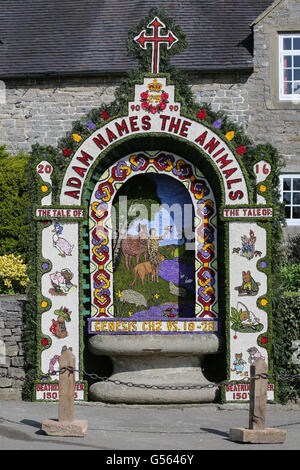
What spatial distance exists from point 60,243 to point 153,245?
131cm

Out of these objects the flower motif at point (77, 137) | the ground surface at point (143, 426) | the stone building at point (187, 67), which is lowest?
the ground surface at point (143, 426)

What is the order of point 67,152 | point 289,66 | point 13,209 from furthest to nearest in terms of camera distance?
point 289,66 < point 13,209 < point 67,152

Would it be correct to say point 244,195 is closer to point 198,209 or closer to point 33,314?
point 198,209

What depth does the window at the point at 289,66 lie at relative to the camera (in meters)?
17.8

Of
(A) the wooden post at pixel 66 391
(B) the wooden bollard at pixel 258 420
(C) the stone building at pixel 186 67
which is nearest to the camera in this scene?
(B) the wooden bollard at pixel 258 420

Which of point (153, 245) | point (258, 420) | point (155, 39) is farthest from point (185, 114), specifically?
point (258, 420)

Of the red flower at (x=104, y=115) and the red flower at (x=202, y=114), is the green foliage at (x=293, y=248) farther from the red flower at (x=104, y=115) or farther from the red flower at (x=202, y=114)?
the red flower at (x=104, y=115)

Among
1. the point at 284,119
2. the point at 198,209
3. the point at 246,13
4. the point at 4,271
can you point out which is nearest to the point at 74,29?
the point at 246,13

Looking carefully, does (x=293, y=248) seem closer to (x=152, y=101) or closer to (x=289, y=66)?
(x=289, y=66)

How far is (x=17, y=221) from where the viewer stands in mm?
15133

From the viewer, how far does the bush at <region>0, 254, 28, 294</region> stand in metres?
13.7

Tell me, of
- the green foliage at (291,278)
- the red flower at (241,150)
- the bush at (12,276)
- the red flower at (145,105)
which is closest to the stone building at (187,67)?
the green foliage at (291,278)

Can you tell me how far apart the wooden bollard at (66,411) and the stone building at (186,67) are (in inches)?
357

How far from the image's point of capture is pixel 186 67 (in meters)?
17.8
